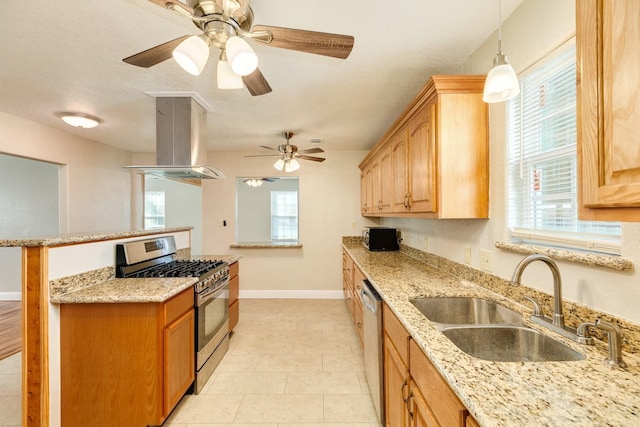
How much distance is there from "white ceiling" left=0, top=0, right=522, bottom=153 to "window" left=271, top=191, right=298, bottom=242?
3810mm

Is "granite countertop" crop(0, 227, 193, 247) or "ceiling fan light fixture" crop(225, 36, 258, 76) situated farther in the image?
"granite countertop" crop(0, 227, 193, 247)

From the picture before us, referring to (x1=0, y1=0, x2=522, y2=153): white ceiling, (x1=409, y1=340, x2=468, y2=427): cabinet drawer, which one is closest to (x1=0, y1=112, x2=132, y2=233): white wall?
(x1=0, y1=0, x2=522, y2=153): white ceiling

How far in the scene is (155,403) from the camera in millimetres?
1635

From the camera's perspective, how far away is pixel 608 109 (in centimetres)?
64

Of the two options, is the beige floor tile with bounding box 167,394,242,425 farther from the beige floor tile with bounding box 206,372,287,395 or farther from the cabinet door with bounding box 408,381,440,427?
the cabinet door with bounding box 408,381,440,427

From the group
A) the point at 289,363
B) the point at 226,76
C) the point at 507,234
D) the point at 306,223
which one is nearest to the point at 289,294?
the point at 306,223

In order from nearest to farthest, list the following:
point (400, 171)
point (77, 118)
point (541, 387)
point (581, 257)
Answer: point (541, 387) → point (581, 257) → point (400, 171) → point (77, 118)

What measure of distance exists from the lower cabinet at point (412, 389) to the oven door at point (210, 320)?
Answer: 139 cm

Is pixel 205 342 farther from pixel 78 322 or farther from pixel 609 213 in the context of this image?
pixel 609 213

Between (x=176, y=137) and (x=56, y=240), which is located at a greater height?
(x=176, y=137)

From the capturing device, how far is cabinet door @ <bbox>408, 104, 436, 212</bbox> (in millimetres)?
1727

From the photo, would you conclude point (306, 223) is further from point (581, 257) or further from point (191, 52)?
point (581, 257)

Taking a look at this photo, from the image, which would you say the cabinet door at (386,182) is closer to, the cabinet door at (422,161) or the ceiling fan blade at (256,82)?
the cabinet door at (422,161)

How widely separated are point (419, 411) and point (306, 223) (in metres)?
3.67
